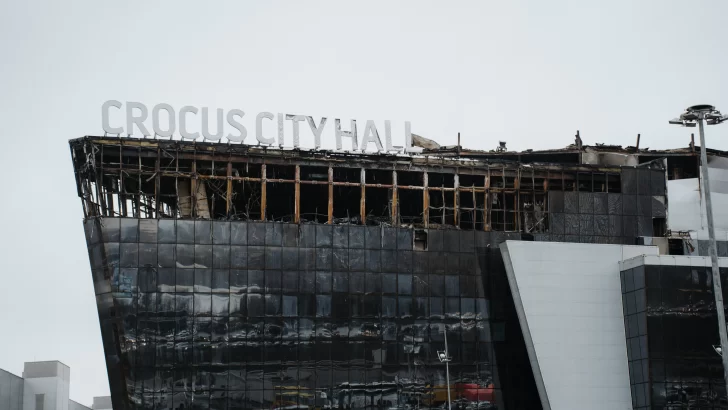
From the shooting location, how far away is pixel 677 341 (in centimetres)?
7869

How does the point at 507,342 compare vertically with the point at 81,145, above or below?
below

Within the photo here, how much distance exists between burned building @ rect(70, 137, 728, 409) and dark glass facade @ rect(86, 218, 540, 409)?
0.11 meters

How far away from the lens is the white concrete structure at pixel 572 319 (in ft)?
265

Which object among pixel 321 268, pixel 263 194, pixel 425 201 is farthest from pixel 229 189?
pixel 425 201

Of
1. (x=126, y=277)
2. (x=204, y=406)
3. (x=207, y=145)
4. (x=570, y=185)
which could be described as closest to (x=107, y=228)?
(x=126, y=277)

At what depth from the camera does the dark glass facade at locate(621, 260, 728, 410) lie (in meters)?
78.4

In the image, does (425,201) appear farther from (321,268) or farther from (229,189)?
(229,189)

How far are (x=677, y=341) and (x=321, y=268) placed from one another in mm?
28126

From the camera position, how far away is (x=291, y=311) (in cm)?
8100

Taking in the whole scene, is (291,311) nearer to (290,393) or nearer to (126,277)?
(290,393)

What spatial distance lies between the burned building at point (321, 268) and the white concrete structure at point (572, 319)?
517 millimetres

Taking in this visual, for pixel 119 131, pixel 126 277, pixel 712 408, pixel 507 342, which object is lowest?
pixel 712 408

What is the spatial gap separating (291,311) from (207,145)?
15.0 metres

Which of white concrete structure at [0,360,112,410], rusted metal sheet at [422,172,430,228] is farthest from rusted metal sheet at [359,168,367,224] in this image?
white concrete structure at [0,360,112,410]
